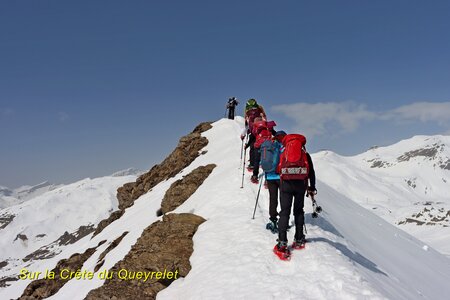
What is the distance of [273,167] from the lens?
1066 cm

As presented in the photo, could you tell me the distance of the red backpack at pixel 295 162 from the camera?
346 inches

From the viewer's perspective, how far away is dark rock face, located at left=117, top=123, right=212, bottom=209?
33156 mm

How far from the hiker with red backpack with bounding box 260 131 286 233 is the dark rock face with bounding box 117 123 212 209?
21.1 meters

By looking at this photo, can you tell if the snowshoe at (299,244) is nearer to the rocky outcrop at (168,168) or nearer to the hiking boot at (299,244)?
the hiking boot at (299,244)

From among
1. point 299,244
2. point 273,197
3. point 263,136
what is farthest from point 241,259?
point 263,136

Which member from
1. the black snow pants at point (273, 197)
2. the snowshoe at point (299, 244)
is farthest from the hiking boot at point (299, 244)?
the black snow pants at point (273, 197)

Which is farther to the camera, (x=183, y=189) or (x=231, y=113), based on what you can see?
(x=231, y=113)

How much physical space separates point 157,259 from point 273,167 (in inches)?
209

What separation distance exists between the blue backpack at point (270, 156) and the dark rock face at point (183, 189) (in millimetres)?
10779

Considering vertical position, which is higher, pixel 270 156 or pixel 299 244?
pixel 270 156

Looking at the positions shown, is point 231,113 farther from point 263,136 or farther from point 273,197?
point 273,197

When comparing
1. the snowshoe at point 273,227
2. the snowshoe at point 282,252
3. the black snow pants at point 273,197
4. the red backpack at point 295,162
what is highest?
the red backpack at point 295,162

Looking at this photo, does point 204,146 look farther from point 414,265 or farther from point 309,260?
point 309,260

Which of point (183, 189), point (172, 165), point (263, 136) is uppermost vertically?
point (263, 136)
